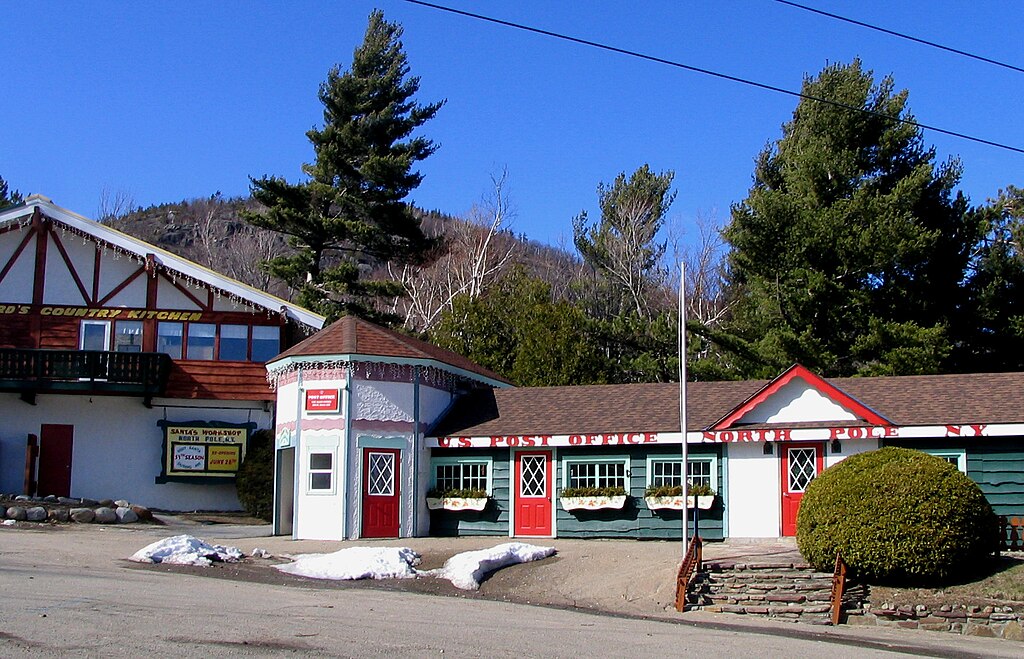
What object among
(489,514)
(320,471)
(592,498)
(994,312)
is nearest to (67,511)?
(320,471)

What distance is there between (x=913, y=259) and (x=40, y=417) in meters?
26.3

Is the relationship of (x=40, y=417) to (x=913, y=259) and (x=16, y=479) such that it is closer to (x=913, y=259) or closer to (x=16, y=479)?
(x=16, y=479)

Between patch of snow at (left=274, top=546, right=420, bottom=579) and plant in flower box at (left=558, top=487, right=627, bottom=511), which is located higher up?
plant in flower box at (left=558, top=487, right=627, bottom=511)

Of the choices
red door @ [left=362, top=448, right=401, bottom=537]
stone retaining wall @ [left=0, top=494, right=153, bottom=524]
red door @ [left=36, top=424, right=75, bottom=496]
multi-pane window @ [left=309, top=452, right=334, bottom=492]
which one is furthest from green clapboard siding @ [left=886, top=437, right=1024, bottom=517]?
red door @ [left=36, top=424, right=75, bottom=496]

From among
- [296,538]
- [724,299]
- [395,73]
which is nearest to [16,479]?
[296,538]

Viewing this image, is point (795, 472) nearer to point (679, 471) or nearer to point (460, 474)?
point (679, 471)

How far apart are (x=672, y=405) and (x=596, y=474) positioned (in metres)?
2.38

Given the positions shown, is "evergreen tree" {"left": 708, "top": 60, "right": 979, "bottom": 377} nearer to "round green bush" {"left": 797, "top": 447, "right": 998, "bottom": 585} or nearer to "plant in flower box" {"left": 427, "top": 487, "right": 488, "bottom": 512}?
"plant in flower box" {"left": 427, "top": 487, "right": 488, "bottom": 512}

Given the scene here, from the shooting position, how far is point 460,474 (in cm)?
2603

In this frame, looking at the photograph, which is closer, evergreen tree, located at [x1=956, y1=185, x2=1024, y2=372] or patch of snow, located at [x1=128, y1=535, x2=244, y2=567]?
patch of snow, located at [x1=128, y1=535, x2=244, y2=567]

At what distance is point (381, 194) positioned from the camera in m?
44.2

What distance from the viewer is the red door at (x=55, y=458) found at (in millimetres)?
31250

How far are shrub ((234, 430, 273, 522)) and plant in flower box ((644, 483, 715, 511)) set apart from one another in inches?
441

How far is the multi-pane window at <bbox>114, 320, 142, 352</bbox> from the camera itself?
3184 cm
